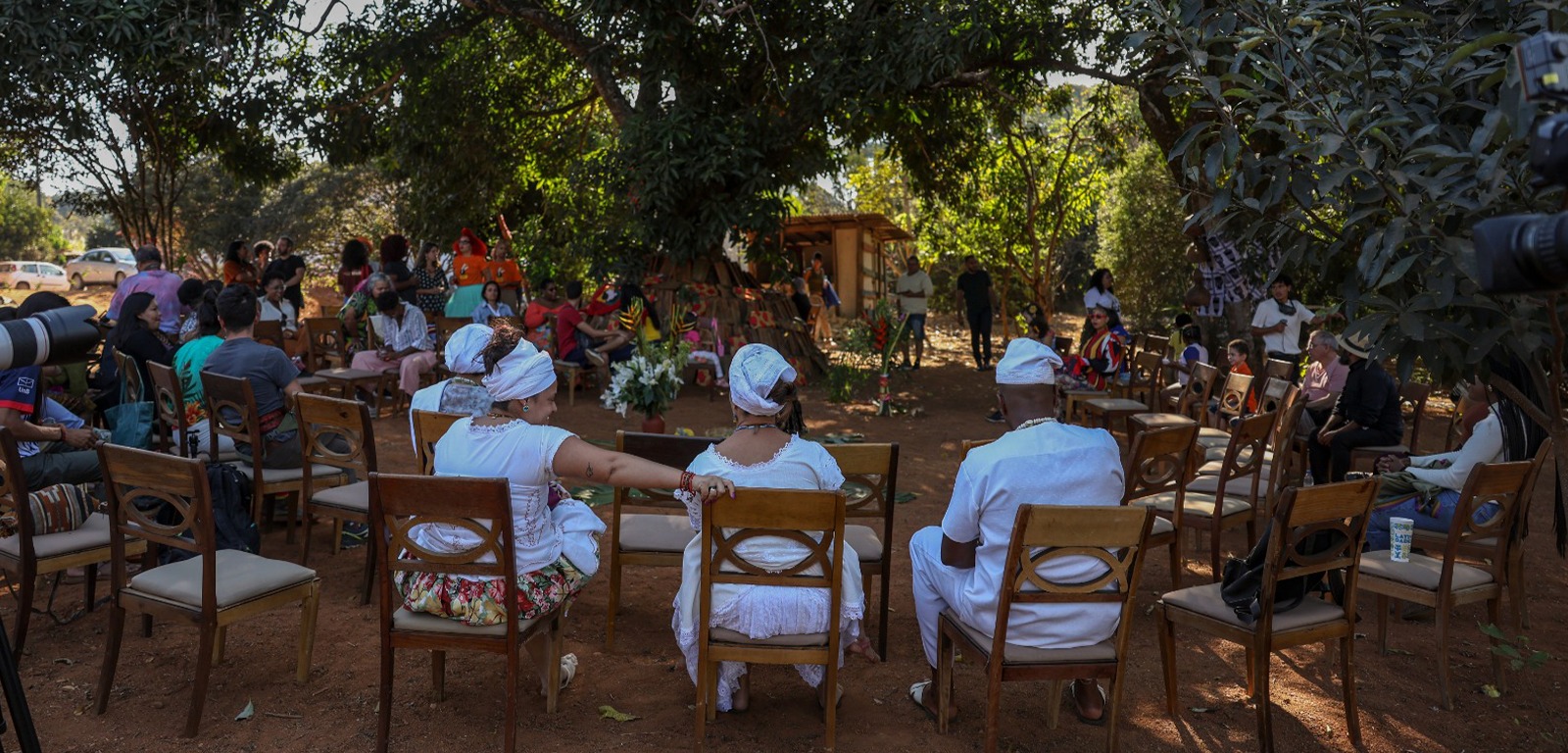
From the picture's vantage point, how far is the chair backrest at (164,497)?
339 cm

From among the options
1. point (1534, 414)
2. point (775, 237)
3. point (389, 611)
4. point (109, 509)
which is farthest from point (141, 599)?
point (775, 237)

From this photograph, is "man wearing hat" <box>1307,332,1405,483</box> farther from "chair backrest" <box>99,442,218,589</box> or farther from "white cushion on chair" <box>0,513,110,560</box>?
"white cushion on chair" <box>0,513,110,560</box>

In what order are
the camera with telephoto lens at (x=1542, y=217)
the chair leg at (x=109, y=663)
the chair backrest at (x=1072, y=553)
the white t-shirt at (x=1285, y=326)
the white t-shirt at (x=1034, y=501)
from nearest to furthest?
the camera with telephoto lens at (x=1542, y=217) → the chair backrest at (x=1072, y=553) → the white t-shirt at (x=1034, y=501) → the chair leg at (x=109, y=663) → the white t-shirt at (x=1285, y=326)

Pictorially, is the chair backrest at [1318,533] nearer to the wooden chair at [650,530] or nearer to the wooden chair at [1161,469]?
the wooden chair at [1161,469]

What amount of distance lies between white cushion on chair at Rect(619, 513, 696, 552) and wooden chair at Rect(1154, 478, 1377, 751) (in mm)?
1766

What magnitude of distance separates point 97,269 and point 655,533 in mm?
32995

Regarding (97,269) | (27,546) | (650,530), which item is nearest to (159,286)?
(27,546)

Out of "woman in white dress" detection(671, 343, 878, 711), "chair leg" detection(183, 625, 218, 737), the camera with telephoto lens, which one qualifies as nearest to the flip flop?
"woman in white dress" detection(671, 343, 878, 711)

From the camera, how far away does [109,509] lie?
Answer: 11.7ft

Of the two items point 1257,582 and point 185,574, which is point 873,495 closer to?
point 1257,582

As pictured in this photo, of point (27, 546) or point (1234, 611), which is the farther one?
point (27, 546)

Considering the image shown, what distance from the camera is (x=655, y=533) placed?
172 inches

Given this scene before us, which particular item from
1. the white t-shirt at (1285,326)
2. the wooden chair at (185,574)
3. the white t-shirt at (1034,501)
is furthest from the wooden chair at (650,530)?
the white t-shirt at (1285,326)

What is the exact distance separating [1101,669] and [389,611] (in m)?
2.12
